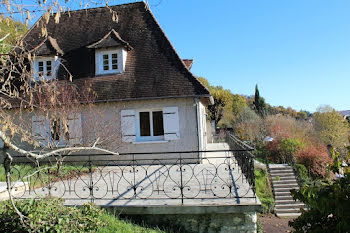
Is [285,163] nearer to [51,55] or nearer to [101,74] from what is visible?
[101,74]

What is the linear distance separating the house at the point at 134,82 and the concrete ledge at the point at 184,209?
621cm

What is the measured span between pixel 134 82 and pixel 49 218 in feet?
28.5

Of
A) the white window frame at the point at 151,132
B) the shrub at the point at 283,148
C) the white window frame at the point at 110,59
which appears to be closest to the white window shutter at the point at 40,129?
the white window frame at the point at 110,59

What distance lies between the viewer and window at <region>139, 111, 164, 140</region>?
1230 cm

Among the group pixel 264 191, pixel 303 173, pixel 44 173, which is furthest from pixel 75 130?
pixel 303 173

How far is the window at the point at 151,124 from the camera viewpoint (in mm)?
12297

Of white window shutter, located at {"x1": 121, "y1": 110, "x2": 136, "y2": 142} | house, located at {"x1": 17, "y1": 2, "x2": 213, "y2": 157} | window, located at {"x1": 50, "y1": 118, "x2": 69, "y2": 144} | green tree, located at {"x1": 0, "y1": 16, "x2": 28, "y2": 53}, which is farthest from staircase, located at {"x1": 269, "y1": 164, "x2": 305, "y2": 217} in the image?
green tree, located at {"x1": 0, "y1": 16, "x2": 28, "y2": 53}

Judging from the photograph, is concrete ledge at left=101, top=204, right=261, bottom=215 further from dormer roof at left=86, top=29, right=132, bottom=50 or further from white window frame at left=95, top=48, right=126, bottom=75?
dormer roof at left=86, top=29, right=132, bottom=50

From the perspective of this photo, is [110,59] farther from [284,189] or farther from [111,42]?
[284,189]

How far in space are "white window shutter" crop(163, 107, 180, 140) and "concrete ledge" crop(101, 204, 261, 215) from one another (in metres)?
6.29

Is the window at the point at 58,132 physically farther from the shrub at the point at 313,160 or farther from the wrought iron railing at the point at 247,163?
the shrub at the point at 313,160

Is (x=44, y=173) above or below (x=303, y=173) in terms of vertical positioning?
above

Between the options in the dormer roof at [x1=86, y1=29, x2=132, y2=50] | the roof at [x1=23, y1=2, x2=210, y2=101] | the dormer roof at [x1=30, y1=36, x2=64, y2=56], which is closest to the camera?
the roof at [x1=23, y1=2, x2=210, y2=101]

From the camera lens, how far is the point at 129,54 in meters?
13.4
